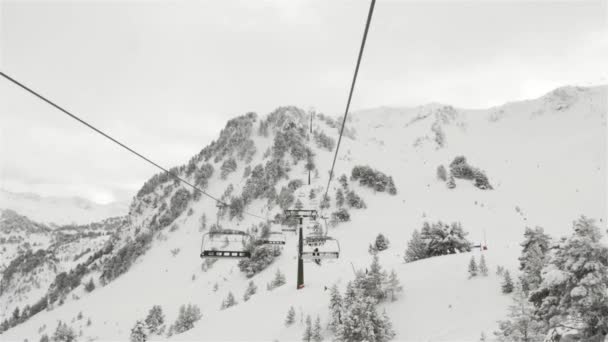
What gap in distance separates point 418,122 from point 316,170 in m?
54.5

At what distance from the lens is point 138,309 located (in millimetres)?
43438

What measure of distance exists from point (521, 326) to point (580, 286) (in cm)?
239

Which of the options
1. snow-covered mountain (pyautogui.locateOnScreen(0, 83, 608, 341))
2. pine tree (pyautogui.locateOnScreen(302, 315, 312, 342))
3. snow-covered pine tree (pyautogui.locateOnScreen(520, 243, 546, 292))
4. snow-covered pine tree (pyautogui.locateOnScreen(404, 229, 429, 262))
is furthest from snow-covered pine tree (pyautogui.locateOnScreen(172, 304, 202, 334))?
snow-covered pine tree (pyautogui.locateOnScreen(520, 243, 546, 292))

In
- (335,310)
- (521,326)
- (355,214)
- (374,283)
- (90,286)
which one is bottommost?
(90,286)

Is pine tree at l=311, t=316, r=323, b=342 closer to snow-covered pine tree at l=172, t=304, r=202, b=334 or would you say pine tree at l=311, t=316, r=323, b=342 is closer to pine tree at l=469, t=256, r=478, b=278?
pine tree at l=469, t=256, r=478, b=278

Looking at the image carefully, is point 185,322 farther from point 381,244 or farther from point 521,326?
point 521,326

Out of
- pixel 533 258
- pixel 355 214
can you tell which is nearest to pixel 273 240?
pixel 355 214

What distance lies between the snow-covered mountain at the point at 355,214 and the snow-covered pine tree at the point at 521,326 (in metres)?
2.47

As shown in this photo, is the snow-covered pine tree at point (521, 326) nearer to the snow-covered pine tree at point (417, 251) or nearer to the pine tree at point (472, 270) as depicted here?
the pine tree at point (472, 270)

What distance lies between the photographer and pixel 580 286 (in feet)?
26.3

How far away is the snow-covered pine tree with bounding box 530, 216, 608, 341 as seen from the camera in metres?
7.93

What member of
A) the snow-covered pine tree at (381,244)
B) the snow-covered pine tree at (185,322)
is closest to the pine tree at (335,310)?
the snow-covered pine tree at (185,322)

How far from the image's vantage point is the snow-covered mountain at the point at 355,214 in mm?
18391

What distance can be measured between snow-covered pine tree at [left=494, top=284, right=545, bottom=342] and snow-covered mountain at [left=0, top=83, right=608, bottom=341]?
2.47 metres
